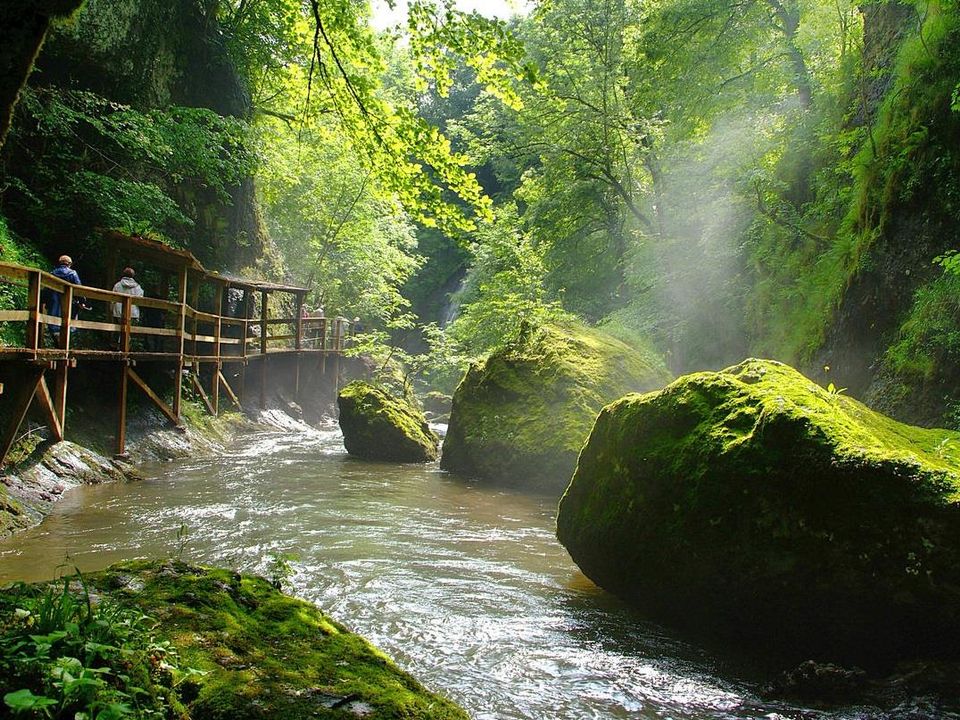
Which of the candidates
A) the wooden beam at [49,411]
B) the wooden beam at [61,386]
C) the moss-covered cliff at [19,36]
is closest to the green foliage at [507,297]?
the wooden beam at [61,386]

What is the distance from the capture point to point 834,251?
35.4 ft

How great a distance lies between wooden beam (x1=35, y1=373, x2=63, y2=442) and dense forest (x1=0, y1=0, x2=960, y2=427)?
3.34m

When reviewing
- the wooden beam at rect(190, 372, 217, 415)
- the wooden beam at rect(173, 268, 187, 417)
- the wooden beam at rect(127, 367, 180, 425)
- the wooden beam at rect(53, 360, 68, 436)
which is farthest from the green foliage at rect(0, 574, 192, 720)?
the wooden beam at rect(190, 372, 217, 415)

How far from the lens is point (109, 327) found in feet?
36.9

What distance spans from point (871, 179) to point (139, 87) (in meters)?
16.3

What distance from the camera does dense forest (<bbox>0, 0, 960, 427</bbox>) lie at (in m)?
7.11

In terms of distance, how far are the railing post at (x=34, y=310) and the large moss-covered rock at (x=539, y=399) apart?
679 centimetres

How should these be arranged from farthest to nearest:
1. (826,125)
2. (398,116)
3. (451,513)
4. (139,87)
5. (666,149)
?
(666,149)
(139,87)
(826,125)
(451,513)
(398,116)

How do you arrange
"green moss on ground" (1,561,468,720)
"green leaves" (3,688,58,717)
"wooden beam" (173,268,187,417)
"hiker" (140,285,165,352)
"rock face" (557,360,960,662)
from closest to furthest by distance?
"green leaves" (3,688,58,717) → "green moss on ground" (1,561,468,720) → "rock face" (557,360,960,662) → "wooden beam" (173,268,187,417) → "hiker" (140,285,165,352)

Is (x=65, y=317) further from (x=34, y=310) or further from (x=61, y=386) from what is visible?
(x=34, y=310)

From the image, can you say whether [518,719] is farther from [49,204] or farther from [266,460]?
[49,204]

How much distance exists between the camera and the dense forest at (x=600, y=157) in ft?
23.3

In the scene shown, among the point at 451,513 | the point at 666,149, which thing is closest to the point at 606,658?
the point at 451,513

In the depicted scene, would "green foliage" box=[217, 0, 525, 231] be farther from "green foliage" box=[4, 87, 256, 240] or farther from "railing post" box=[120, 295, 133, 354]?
"green foliage" box=[4, 87, 256, 240]
